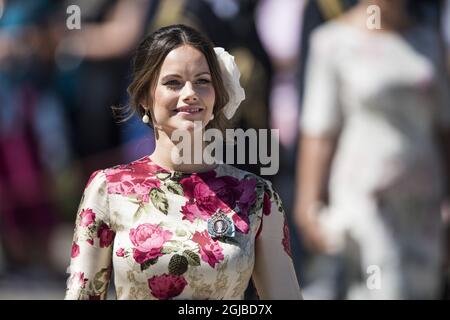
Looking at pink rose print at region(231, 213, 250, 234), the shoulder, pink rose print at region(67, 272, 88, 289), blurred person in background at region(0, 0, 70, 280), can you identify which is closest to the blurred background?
blurred person in background at region(0, 0, 70, 280)

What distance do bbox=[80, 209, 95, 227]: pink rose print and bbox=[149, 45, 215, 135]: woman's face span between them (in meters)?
0.25

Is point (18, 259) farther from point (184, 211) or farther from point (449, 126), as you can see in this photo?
point (184, 211)

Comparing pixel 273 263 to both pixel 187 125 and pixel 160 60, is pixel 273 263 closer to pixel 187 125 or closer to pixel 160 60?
pixel 187 125

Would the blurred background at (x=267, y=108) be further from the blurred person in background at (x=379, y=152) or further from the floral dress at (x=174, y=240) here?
the floral dress at (x=174, y=240)

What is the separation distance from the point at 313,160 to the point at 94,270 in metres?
3.10

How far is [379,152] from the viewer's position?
206 inches

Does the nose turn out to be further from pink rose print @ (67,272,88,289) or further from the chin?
pink rose print @ (67,272,88,289)

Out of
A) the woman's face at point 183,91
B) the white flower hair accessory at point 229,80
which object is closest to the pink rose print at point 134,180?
the woman's face at point 183,91

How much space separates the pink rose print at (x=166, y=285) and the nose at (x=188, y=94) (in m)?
0.39

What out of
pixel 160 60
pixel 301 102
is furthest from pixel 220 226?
pixel 301 102

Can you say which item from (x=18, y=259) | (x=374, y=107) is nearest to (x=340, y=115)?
(x=374, y=107)

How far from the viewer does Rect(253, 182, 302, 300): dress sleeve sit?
2416 mm

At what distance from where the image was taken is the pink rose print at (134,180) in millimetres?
2463

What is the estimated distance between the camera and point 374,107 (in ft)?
16.9
